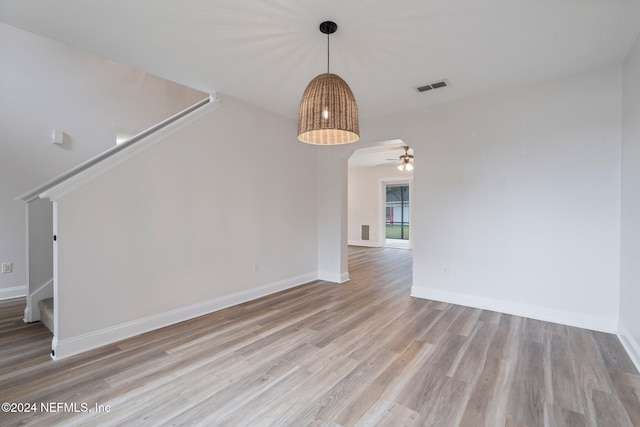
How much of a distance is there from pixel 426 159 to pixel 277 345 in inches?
122

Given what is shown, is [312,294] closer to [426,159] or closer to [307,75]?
[426,159]

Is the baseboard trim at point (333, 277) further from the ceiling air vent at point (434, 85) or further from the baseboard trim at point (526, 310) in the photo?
the ceiling air vent at point (434, 85)

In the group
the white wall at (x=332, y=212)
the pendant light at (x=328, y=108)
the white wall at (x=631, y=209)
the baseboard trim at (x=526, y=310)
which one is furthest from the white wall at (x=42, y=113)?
the white wall at (x=631, y=209)

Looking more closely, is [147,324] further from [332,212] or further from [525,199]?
[525,199]

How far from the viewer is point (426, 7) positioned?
2.05m

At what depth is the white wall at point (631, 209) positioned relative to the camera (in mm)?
2334

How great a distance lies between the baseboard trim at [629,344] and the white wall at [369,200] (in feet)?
22.1

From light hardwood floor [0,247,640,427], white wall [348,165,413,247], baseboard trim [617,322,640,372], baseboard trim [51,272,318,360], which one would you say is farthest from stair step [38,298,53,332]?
white wall [348,165,413,247]

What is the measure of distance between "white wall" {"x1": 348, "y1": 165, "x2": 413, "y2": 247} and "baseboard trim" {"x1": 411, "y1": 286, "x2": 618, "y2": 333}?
5.64 metres

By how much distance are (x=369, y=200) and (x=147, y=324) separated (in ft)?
26.2

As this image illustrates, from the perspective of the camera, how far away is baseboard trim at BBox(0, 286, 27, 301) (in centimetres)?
377

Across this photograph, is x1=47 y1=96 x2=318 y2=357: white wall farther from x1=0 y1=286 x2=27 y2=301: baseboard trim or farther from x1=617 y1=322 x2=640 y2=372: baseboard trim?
x1=617 y1=322 x2=640 y2=372: baseboard trim

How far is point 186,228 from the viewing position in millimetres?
3207

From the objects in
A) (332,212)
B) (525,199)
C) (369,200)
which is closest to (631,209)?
(525,199)
